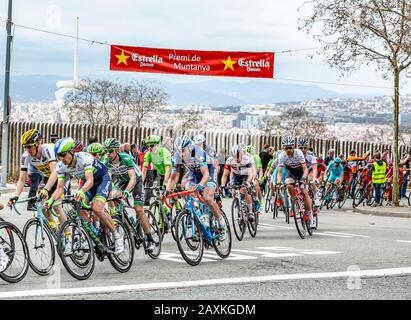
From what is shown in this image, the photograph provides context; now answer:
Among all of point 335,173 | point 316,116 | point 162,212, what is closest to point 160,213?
point 162,212

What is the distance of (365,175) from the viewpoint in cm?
2962

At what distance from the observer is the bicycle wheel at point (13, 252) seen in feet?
35.5

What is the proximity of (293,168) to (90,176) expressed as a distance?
22.3 feet

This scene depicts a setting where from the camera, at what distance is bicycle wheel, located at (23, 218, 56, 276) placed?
441 inches

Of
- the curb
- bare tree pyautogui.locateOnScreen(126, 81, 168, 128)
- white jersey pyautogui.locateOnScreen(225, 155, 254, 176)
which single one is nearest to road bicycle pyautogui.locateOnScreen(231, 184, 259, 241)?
white jersey pyautogui.locateOnScreen(225, 155, 254, 176)

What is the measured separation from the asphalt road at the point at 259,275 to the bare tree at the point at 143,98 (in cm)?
4544

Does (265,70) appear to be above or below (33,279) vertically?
above

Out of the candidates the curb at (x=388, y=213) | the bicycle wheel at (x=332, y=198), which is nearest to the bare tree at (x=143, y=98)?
the bicycle wheel at (x=332, y=198)

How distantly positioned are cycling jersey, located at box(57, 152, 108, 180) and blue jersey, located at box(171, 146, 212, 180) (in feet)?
7.05

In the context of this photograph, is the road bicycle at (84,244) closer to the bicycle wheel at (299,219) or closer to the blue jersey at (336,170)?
the bicycle wheel at (299,219)
